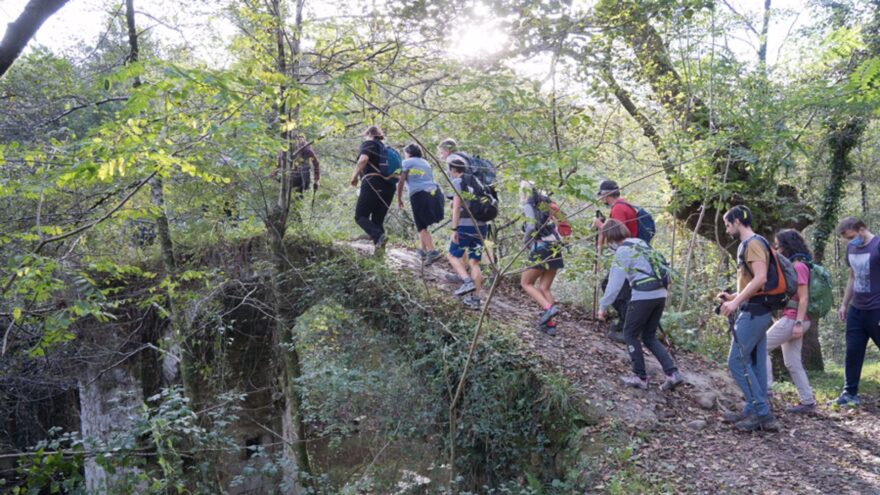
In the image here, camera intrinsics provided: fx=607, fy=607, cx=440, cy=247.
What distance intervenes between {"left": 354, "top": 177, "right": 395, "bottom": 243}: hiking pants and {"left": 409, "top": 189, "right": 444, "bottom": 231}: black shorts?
1.45ft

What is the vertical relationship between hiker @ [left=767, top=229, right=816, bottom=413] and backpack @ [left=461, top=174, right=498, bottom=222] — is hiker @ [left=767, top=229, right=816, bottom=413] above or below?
below

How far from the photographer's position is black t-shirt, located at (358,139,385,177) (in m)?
6.95

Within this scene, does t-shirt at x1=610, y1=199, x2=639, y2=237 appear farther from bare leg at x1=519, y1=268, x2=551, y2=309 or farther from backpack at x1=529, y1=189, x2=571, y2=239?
bare leg at x1=519, y1=268, x2=551, y2=309

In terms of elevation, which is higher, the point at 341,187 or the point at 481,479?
the point at 341,187

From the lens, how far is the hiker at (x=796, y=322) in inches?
239

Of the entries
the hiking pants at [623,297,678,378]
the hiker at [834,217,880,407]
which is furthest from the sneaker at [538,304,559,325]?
the hiker at [834,217,880,407]

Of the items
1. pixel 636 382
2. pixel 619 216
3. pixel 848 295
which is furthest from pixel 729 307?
pixel 848 295

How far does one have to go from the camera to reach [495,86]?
16.2 feet

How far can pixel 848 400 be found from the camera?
6.48 m

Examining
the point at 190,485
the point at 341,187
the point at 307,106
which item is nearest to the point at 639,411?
the point at 307,106

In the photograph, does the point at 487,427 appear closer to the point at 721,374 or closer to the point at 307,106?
the point at 721,374

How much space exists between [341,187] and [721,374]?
265 inches

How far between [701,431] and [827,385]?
417 cm

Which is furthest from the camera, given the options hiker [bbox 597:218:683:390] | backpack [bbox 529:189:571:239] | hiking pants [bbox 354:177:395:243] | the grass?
hiking pants [bbox 354:177:395:243]
